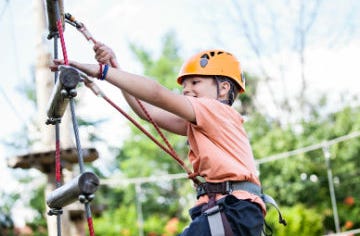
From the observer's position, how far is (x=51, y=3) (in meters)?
2.34

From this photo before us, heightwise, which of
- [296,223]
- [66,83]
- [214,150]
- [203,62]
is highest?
[203,62]

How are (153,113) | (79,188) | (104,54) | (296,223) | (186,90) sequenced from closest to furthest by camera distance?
(79,188) < (104,54) < (186,90) < (153,113) < (296,223)

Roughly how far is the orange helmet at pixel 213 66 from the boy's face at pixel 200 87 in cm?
4

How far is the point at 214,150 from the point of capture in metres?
2.53

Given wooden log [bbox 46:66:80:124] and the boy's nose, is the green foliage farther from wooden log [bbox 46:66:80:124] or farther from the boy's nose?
wooden log [bbox 46:66:80:124]

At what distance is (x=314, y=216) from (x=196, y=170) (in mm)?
10448

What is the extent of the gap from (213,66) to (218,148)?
42cm

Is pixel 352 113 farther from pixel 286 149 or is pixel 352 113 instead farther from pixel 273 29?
pixel 273 29

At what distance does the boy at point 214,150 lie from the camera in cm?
243

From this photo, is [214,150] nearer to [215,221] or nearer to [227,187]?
[227,187]

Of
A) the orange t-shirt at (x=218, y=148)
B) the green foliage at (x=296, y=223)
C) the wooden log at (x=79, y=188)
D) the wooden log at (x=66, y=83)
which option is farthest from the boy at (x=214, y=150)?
the green foliage at (x=296, y=223)

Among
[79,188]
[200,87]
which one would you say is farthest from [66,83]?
[200,87]

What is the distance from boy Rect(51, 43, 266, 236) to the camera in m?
2.43

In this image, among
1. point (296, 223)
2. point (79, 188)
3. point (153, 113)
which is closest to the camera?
point (79, 188)
